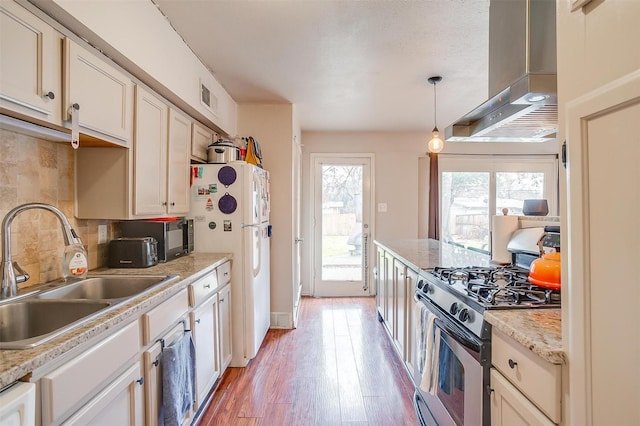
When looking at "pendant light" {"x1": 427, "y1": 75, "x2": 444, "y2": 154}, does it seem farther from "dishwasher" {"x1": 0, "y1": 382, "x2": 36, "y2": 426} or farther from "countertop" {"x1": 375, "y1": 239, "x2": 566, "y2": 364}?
"dishwasher" {"x1": 0, "y1": 382, "x2": 36, "y2": 426}

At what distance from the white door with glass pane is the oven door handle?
9.48 feet

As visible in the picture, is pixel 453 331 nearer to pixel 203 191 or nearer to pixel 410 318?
pixel 410 318

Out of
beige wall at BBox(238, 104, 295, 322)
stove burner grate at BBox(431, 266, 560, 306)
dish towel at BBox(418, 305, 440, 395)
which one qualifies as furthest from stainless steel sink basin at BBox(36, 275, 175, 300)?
beige wall at BBox(238, 104, 295, 322)

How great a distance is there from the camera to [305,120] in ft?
13.1

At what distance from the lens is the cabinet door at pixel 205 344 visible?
1848 mm

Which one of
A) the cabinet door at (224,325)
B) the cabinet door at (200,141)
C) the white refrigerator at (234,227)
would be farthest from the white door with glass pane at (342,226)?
the cabinet door at (224,325)

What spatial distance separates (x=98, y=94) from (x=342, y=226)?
3506mm

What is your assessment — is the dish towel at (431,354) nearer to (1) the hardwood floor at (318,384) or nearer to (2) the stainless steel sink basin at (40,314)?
(1) the hardwood floor at (318,384)

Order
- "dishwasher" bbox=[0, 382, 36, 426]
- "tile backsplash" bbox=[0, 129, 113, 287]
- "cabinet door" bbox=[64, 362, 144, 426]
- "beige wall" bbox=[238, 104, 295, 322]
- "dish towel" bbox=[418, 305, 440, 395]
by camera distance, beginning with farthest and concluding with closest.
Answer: "beige wall" bbox=[238, 104, 295, 322], "dish towel" bbox=[418, 305, 440, 395], "tile backsplash" bbox=[0, 129, 113, 287], "cabinet door" bbox=[64, 362, 144, 426], "dishwasher" bbox=[0, 382, 36, 426]

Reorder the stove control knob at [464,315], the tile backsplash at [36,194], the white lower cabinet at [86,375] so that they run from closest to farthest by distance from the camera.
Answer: the white lower cabinet at [86,375], the stove control knob at [464,315], the tile backsplash at [36,194]

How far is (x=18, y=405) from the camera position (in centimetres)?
74

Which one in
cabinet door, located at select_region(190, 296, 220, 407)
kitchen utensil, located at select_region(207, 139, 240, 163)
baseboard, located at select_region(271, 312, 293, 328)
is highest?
kitchen utensil, located at select_region(207, 139, 240, 163)

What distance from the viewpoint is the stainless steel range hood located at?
4.28 feet

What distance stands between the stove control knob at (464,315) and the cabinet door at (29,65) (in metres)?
1.81
